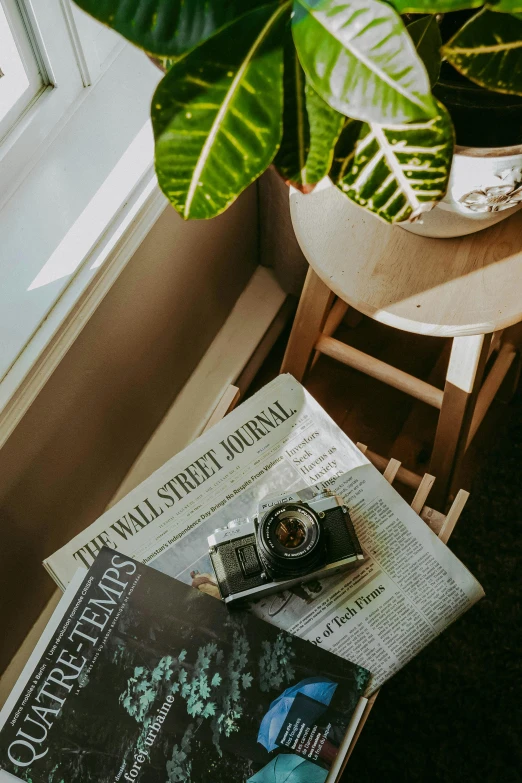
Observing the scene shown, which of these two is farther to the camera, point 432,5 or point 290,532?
point 290,532

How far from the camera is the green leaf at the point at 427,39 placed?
1.57 ft

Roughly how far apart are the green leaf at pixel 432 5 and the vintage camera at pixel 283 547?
0.42 metres

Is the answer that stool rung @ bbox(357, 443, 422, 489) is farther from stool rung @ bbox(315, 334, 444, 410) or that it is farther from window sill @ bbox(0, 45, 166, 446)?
window sill @ bbox(0, 45, 166, 446)

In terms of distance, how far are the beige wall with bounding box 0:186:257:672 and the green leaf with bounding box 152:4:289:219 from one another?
1.31 ft

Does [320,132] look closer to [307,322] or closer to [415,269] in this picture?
[415,269]

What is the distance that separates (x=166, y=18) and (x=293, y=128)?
4.3 inches

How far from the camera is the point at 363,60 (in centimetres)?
42

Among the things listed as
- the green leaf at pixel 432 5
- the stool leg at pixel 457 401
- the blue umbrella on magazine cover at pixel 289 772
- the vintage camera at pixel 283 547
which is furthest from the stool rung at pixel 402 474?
the green leaf at pixel 432 5

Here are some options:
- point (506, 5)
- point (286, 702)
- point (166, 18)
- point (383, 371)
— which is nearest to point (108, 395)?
point (383, 371)

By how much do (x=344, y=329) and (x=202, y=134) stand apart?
A: 0.90 m

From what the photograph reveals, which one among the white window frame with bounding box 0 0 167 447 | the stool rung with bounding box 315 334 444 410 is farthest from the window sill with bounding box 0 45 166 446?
the stool rung with bounding box 315 334 444 410

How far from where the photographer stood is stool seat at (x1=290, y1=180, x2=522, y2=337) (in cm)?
69

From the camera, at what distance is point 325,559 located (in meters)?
0.69

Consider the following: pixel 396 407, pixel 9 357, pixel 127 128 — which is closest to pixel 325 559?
pixel 9 357
